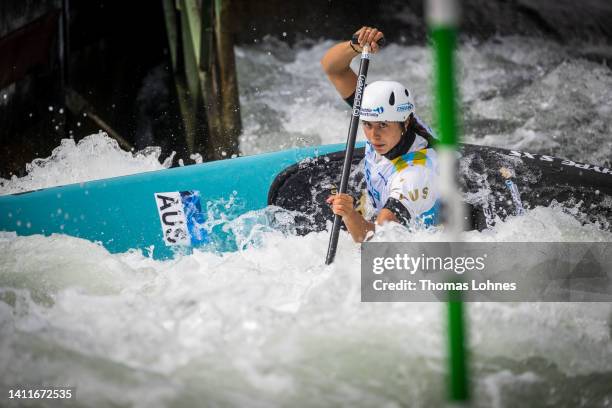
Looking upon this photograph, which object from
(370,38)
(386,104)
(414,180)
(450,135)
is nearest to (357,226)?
(414,180)

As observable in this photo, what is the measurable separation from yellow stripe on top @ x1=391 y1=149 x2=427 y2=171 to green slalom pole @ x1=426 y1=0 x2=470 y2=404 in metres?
1.35

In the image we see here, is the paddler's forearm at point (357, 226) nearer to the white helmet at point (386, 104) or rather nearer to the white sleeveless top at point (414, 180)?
the white sleeveless top at point (414, 180)

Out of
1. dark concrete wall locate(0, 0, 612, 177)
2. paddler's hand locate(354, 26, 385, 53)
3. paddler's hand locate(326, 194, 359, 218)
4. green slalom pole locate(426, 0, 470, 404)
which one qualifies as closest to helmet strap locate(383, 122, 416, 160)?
paddler's hand locate(326, 194, 359, 218)

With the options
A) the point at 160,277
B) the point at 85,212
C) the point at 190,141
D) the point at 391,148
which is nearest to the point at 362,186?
the point at 391,148

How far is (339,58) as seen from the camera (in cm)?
327

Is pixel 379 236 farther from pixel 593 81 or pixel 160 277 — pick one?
pixel 593 81

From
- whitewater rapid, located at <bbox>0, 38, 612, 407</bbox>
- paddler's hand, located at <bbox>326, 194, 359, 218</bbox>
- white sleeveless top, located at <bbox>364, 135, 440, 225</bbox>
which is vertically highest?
white sleeveless top, located at <bbox>364, 135, 440, 225</bbox>

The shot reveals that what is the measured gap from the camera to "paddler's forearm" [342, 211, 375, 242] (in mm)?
2732

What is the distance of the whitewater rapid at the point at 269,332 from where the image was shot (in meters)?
2.12

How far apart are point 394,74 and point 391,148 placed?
478 cm

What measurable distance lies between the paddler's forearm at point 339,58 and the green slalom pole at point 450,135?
6.14 ft

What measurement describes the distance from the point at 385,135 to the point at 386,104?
0.43 ft

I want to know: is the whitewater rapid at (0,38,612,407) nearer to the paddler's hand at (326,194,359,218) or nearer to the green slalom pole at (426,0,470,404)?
the paddler's hand at (326,194,359,218)

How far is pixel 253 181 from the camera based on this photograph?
364 cm
